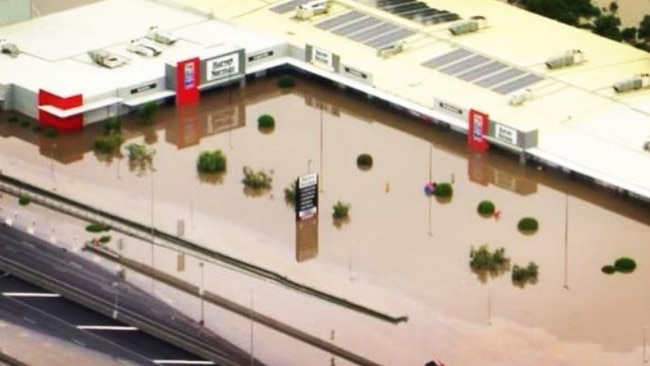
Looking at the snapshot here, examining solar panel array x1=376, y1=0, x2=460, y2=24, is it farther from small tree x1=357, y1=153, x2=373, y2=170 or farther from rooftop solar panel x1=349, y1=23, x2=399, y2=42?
small tree x1=357, y1=153, x2=373, y2=170

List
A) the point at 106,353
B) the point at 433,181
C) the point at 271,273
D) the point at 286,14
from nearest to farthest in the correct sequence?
the point at 106,353 < the point at 271,273 < the point at 433,181 < the point at 286,14

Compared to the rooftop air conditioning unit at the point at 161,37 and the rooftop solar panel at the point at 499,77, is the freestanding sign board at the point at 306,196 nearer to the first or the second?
the rooftop solar panel at the point at 499,77

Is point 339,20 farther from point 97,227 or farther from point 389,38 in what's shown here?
point 97,227

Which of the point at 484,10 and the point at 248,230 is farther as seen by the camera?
the point at 484,10

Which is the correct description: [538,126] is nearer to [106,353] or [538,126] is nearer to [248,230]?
[248,230]

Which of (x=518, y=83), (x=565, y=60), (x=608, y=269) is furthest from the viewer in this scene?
(x=565, y=60)

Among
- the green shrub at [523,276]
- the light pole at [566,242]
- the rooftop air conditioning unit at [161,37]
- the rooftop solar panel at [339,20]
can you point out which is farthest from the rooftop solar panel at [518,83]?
the green shrub at [523,276]

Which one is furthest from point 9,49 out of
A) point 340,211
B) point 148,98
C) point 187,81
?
point 340,211

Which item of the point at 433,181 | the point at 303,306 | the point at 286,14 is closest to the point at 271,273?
the point at 303,306
